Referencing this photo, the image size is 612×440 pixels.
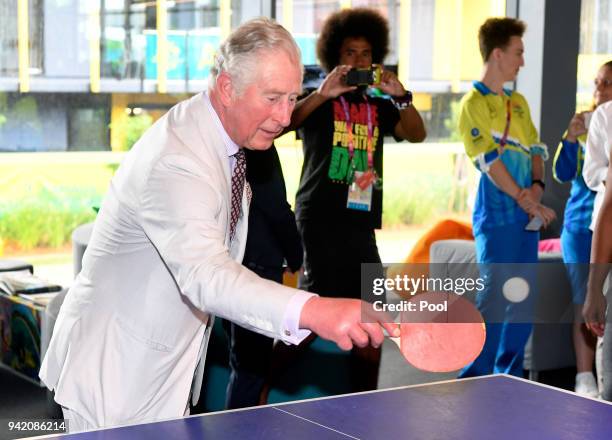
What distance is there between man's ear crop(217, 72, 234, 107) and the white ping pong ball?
2815 mm

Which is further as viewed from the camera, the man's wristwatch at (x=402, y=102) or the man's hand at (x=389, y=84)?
the man's wristwatch at (x=402, y=102)

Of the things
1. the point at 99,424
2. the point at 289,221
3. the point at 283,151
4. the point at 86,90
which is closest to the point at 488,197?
the point at 289,221

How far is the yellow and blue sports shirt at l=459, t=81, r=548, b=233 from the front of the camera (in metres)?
4.65

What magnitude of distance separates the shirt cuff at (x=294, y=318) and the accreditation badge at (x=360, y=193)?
2.13 metres

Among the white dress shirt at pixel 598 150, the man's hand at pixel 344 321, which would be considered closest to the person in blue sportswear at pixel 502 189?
the white dress shirt at pixel 598 150

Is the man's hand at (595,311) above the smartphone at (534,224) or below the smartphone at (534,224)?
below

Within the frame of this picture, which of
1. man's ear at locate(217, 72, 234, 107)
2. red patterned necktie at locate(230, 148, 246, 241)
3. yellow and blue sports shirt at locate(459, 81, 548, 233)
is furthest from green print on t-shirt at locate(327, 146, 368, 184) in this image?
man's ear at locate(217, 72, 234, 107)

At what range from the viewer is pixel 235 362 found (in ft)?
12.4

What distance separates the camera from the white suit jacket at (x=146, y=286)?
203 centimetres

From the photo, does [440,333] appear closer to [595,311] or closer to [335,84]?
[595,311]

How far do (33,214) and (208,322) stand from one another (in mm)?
3485

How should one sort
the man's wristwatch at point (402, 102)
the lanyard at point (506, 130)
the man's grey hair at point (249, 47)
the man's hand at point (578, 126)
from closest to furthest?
1. the man's grey hair at point (249, 47)
2. the man's wristwatch at point (402, 102)
3. the lanyard at point (506, 130)
4. the man's hand at point (578, 126)

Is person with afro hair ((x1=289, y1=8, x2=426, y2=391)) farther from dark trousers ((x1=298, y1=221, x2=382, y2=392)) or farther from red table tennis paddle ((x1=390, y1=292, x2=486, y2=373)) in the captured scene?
red table tennis paddle ((x1=390, y1=292, x2=486, y2=373))

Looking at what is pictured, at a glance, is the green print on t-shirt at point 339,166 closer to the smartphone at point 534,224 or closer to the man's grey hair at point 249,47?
the smartphone at point 534,224
